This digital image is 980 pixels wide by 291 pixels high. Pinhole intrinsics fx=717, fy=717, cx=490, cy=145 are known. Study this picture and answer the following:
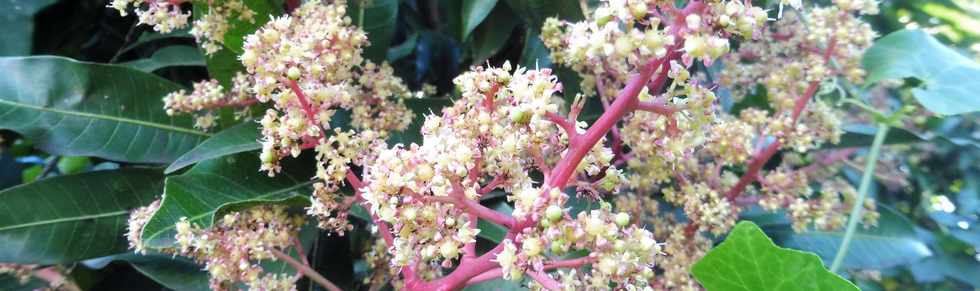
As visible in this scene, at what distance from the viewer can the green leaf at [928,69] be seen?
140 cm

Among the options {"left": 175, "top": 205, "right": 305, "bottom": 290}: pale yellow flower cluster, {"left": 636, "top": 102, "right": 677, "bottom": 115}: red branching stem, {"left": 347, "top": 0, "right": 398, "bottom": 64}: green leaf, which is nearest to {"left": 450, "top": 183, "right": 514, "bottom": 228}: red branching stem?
{"left": 636, "top": 102, "right": 677, "bottom": 115}: red branching stem

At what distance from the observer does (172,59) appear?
1644 millimetres

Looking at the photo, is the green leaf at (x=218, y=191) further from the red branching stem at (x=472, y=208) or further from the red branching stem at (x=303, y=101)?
the red branching stem at (x=472, y=208)

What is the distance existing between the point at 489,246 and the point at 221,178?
0.50 meters

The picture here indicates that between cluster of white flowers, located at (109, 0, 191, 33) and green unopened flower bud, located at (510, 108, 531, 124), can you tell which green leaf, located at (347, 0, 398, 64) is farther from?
green unopened flower bud, located at (510, 108, 531, 124)

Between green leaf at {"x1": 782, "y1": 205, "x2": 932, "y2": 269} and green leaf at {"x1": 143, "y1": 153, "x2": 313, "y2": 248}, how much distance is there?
→ 129cm

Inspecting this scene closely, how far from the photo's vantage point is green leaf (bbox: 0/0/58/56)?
4.96ft

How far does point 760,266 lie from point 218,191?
85cm

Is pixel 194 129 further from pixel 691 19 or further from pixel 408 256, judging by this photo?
pixel 691 19

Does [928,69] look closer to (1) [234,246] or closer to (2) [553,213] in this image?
(2) [553,213]

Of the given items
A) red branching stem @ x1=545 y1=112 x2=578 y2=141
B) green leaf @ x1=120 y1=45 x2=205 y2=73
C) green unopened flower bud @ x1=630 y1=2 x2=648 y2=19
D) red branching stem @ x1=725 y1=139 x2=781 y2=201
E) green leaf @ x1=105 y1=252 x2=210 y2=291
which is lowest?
red branching stem @ x1=725 y1=139 x2=781 y2=201

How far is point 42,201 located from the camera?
1.30m

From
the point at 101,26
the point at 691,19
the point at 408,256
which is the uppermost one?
the point at 691,19

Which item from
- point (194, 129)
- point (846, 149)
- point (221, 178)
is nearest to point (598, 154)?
point (221, 178)
